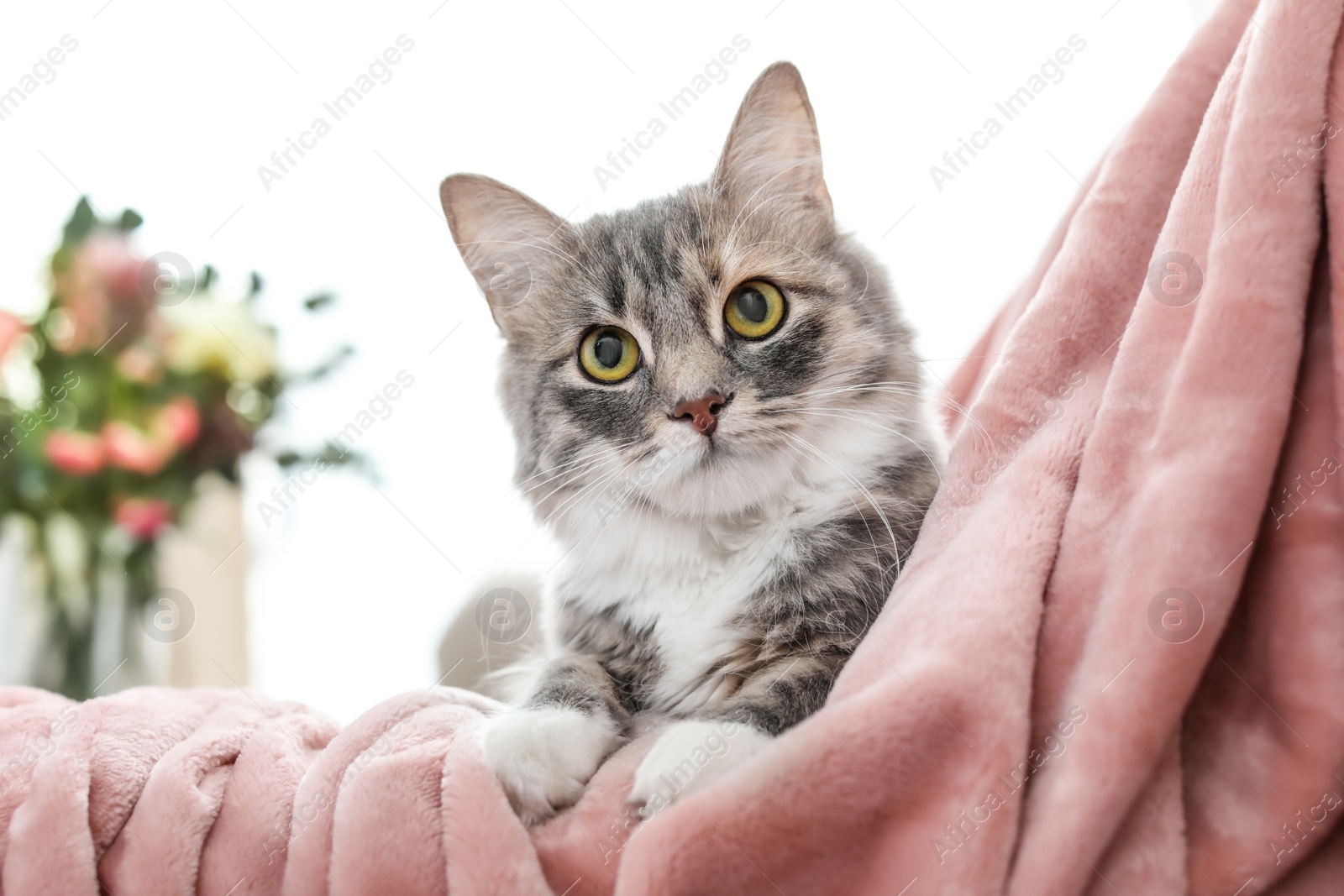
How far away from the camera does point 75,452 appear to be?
8.21 feet

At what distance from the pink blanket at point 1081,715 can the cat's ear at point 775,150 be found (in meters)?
0.71

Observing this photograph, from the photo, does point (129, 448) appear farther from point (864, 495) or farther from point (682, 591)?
point (864, 495)

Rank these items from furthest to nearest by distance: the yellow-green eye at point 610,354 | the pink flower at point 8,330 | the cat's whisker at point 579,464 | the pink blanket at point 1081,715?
→ 1. the pink flower at point 8,330
2. the yellow-green eye at point 610,354
3. the cat's whisker at point 579,464
4. the pink blanket at point 1081,715

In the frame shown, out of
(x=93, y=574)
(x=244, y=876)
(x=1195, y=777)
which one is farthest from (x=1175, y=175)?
(x=93, y=574)

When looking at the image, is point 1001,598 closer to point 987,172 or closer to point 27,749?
point 27,749

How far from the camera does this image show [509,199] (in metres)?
1.71

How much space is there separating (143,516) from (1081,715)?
2.72 m

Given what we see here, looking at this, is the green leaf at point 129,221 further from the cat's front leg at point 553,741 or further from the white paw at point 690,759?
the white paw at point 690,759

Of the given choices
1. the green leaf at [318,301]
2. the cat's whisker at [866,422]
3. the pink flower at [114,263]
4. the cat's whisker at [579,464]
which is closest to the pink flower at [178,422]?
the pink flower at [114,263]

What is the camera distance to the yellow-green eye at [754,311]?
145cm

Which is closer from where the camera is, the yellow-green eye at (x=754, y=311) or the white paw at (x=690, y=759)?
the white paw at (x=690, y=759)

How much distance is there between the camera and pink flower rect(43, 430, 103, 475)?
8.11 feet

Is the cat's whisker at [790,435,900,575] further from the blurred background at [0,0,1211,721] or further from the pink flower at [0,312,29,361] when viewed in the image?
the pink flower at [0,312,29,361]

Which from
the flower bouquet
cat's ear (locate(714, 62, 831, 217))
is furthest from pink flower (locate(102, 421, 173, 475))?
cat's ear (locate(714, 62, 831, 217))
